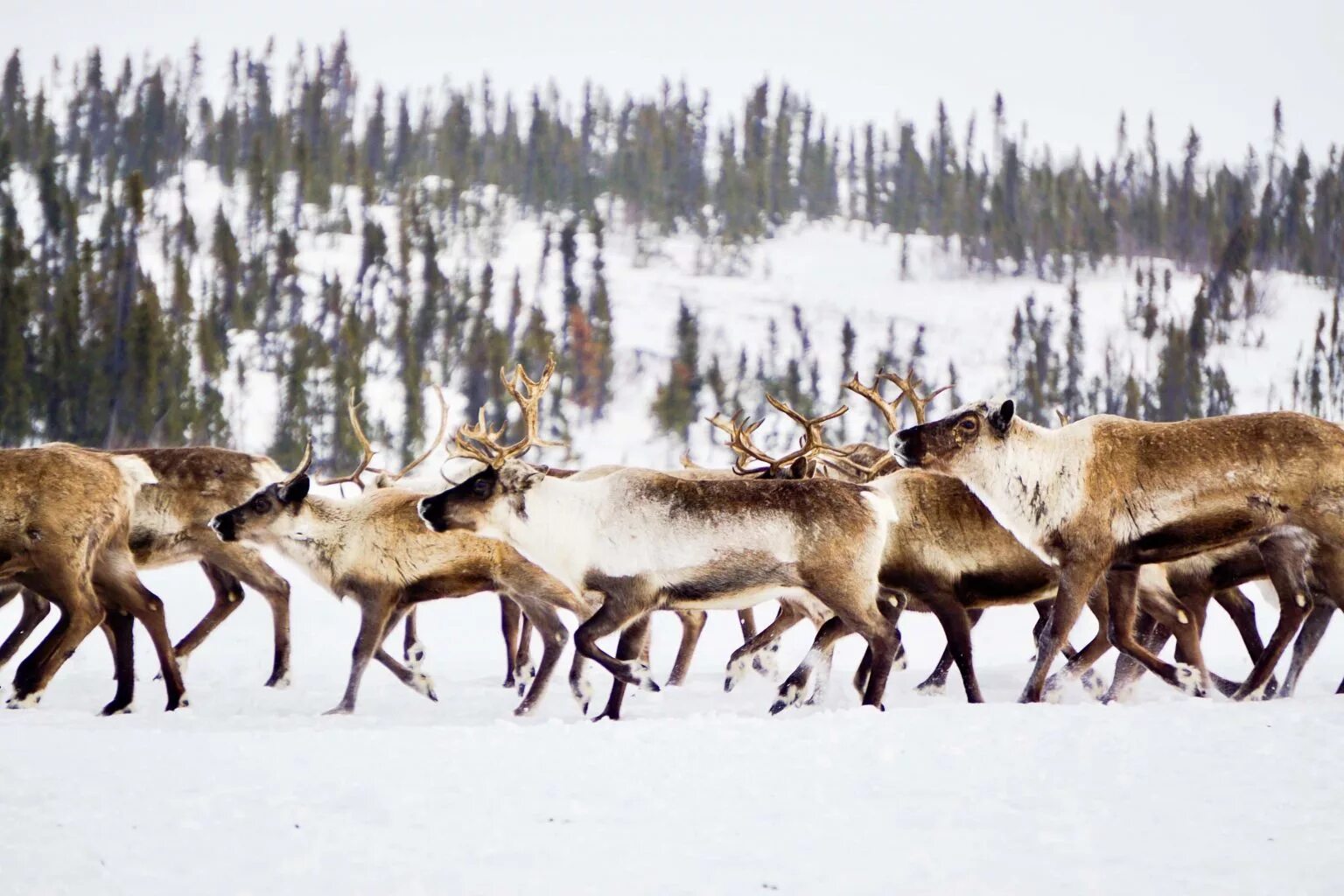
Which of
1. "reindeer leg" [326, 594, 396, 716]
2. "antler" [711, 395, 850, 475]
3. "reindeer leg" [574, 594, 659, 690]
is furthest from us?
"antler" [711, 395, 850, 475]

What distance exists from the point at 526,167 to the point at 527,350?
45622mm

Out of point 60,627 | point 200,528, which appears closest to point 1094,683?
point 200,528

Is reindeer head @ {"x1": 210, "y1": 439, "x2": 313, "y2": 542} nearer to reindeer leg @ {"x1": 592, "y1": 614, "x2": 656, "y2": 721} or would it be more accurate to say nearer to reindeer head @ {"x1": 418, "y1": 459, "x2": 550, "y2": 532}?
reindeer head @ {"x1": 418, "y1": 459, "x2": 550, "y2": 532}

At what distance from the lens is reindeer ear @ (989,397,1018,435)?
360 inches

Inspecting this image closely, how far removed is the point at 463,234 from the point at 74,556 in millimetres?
85225

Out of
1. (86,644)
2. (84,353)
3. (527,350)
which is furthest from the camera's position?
(527,350)

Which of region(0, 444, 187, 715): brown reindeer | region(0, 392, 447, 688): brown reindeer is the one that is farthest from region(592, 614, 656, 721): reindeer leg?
region(0, 444, 187, 715): brown reindeer

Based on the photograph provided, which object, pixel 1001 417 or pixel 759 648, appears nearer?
pixel 1001 417

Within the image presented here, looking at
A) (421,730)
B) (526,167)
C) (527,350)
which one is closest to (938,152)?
(526,167)

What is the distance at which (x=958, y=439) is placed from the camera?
362 inches

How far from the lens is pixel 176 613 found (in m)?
16.8

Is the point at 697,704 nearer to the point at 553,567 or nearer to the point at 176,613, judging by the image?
the point at 553,567

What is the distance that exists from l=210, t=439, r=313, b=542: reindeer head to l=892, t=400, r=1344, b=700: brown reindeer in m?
4.55

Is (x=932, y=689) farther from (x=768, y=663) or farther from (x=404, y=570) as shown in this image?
(x=404, y=570)
